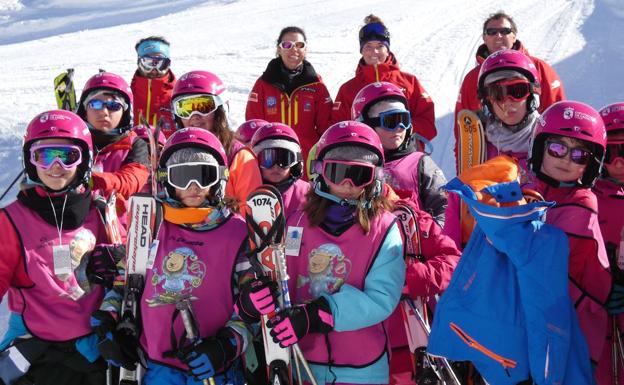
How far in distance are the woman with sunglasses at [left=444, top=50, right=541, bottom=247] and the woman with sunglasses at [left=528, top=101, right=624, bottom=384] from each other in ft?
2.45

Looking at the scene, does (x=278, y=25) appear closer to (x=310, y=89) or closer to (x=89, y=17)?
(x=89, y=17)

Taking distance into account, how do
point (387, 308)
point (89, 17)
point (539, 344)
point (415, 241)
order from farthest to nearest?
point (89, 17), point (415, 241), point (387, 308), point (539, 344)

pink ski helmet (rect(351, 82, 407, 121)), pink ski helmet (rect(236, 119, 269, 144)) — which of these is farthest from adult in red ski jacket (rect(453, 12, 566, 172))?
pink ski helmet (rect(236, 119, 269, 144))

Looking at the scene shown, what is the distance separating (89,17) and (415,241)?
95.6 ft

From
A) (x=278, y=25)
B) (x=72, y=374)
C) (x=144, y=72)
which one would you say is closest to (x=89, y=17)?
(x=278, y=25)

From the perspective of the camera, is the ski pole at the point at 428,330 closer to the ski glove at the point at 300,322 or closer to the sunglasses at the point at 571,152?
the ski glove at the point at 300,322

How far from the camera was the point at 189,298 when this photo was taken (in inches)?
155

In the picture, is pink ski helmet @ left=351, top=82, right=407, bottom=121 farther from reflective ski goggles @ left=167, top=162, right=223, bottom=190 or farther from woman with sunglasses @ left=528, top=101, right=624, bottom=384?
reflective ski goggles @ left=167, top=162, right=223, bottom=190

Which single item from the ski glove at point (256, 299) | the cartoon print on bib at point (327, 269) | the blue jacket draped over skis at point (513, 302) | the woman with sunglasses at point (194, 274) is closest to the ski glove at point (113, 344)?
the woman with sunglasses at point (194, 274)

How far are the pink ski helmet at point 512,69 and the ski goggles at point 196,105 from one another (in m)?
2.03

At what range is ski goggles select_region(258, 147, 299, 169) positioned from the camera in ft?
17.7

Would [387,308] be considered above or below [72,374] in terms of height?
above

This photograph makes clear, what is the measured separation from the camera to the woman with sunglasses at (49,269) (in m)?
4.13

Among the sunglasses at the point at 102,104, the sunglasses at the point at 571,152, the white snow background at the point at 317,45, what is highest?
the sunglasses at the point at 102,104
